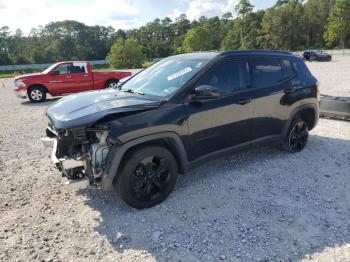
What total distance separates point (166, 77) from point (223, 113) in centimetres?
93

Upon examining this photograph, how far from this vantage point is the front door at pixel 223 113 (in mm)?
4125

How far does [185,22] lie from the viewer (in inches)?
4449

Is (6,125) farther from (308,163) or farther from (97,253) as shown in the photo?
(308,163)

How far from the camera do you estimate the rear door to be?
15.7 ft

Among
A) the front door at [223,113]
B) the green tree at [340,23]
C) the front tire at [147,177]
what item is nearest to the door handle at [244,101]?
the front door at [223,113]

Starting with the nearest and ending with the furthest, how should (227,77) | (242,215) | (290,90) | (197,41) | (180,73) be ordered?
(242,215) → (180,73) → (227,77) → (290,90) → (197,41)

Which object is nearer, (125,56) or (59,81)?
(59,81)

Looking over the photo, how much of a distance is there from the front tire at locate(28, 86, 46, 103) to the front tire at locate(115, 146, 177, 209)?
1029 centimetres

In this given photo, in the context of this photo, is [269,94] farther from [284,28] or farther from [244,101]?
[284,28]

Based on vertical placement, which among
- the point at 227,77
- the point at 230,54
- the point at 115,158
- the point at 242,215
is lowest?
the point at 242,215

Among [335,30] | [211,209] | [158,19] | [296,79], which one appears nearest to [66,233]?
[211,209]

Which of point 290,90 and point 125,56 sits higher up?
point 125,56

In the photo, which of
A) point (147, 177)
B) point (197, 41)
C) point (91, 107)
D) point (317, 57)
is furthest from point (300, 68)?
point (197, 41)

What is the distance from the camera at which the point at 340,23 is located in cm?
6350
